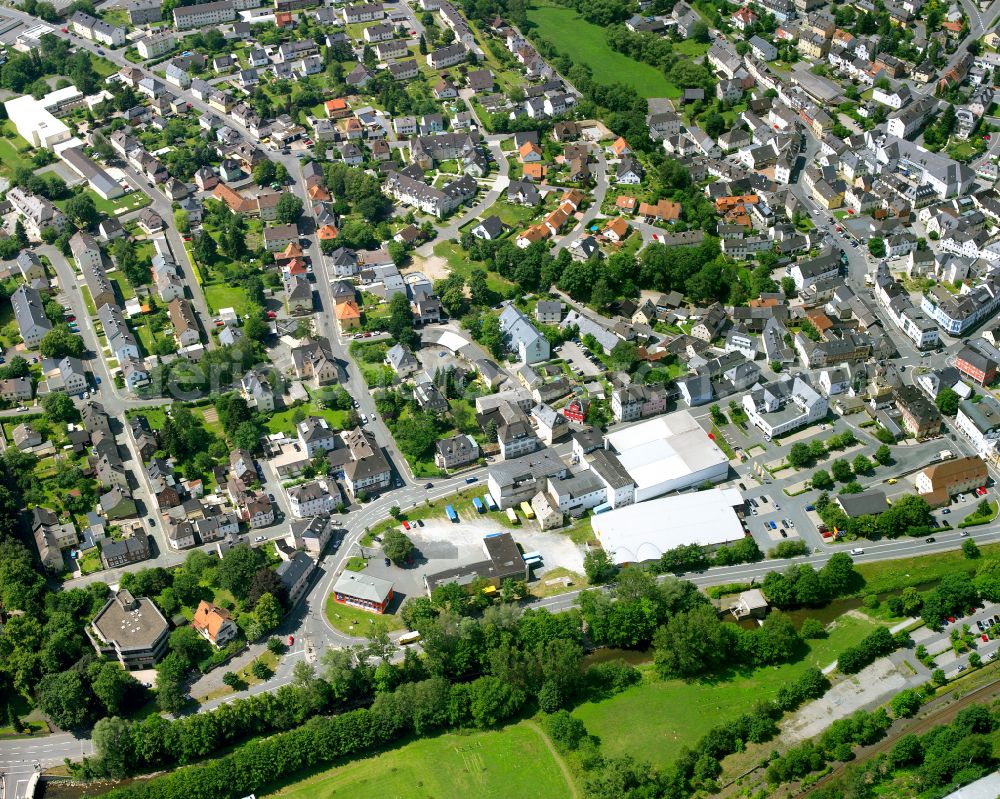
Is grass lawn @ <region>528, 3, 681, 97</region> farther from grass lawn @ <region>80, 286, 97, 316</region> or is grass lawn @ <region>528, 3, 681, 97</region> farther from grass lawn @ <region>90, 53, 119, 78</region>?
grass lawn @ <region>80, 286, 97, 316</region>

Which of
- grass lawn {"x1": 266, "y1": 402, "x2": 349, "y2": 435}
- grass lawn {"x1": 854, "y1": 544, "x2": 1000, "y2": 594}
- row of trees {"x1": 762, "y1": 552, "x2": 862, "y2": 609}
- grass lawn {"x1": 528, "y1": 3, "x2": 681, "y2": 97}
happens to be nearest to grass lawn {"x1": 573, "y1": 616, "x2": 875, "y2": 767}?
row of trees {"x1": 762, "y1": 552, "x2": 862, "y2": 609}

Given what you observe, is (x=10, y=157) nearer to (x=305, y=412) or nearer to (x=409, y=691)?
(x=305, y=412)

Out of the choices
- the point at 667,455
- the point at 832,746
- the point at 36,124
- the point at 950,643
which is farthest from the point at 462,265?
the point at 832,746

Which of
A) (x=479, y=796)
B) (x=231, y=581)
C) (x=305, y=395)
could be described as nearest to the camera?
(x=479, y=796)

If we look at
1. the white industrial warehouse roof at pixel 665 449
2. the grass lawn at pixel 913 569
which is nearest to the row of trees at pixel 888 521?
the grass lawn at pixel 913 569

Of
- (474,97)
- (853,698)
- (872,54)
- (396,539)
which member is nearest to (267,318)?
(396,539)

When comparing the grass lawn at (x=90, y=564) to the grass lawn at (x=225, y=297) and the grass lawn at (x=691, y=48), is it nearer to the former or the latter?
the grass lawn at (x=225, y=297)

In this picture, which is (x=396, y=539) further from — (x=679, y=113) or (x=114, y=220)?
(x=679, y=113)
